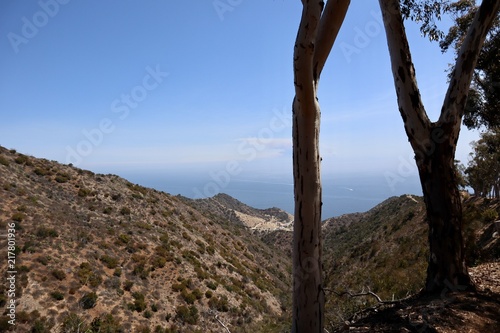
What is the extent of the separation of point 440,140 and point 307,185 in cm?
268

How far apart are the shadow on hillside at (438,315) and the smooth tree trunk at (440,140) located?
315 millimetres

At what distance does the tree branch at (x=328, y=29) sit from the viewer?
3.31 meters

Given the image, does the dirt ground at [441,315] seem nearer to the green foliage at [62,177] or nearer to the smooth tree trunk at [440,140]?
the smooth tree trunk at [440,140]

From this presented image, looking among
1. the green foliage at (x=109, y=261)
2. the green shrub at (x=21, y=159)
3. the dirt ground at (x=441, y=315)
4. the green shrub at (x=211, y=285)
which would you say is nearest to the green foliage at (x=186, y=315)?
the green shrub at (x=211, y=285)

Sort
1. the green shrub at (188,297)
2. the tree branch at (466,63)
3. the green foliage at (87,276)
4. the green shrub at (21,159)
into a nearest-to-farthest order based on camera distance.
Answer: the tree branch at (466,63), the green foliage at (87,276), the green shrub at (188,297), the green shrub at (21,159)

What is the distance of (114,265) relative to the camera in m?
15.0

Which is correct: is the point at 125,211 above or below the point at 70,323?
above

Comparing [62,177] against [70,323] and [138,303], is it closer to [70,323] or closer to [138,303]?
[138,303]

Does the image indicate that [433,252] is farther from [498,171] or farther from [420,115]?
[498,171]

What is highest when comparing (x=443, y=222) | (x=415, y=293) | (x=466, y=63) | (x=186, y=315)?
(x=466, y=63)

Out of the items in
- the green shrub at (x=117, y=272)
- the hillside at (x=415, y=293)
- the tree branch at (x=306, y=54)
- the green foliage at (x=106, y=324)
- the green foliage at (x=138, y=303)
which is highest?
the tree branch at (x=306, y=54)

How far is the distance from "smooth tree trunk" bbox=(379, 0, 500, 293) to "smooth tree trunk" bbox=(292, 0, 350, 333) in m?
2.33

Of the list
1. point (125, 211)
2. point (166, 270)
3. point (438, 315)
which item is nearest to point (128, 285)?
point (166, 270)

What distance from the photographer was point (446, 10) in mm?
7875
